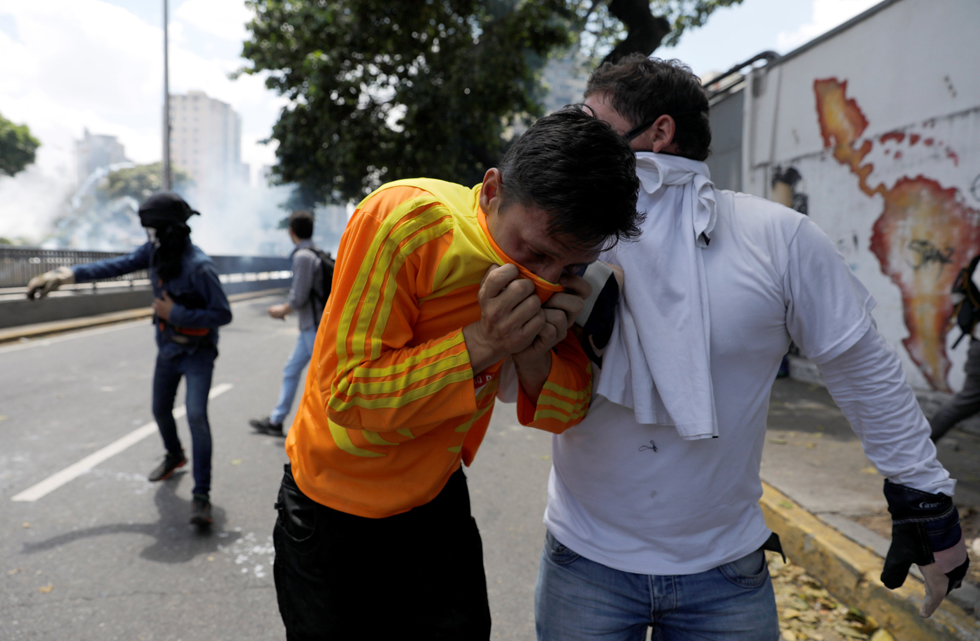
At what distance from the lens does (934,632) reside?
275cm

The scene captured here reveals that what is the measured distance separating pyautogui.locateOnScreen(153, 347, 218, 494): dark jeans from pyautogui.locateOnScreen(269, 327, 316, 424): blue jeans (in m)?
1.46

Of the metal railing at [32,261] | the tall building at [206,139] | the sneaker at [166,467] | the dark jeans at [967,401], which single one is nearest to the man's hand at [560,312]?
the sneaker at [166,467]

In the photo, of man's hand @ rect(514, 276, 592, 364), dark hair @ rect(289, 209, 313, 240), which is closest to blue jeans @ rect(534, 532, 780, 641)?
man's hand @ rect(514, 276, 592, 364)

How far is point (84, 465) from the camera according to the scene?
4.94 m

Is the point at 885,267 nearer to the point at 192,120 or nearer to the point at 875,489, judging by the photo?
the point at 875,489

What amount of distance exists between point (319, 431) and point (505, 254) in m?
0.61

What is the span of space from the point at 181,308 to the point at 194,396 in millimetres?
566

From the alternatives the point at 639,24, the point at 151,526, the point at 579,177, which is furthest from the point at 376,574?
the point at 639,24

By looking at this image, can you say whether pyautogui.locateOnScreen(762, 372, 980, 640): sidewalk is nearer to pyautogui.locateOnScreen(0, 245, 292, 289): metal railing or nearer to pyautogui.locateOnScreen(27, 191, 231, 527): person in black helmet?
pyautogui.locateOnScreen(27, 191, 231, 527): person in black helmet

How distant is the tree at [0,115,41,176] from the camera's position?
45688 millimetres

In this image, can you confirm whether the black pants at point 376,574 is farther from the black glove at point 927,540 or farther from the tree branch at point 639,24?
the tree branch at point 639,24

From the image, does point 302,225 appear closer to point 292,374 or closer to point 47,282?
point 292,374

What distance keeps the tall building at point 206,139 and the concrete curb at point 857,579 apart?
113725mm

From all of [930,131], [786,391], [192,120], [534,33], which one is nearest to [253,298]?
[534,33]
